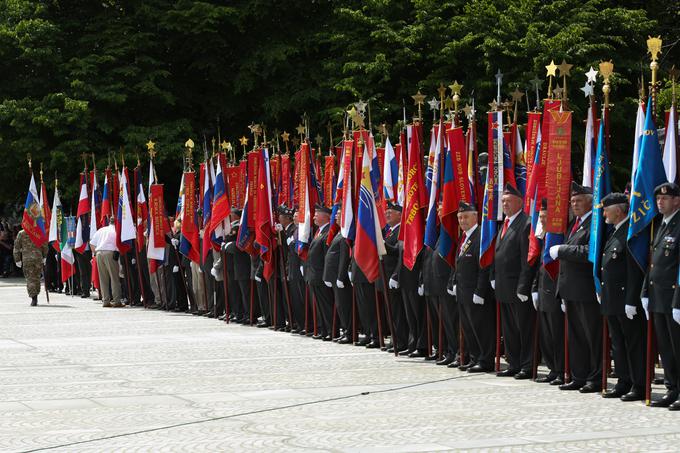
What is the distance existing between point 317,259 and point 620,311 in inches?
Result: 275

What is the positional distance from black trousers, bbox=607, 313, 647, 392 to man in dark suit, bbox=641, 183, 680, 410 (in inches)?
18.4

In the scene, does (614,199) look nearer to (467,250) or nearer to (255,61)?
(467,250)

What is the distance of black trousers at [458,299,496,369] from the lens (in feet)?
42.9

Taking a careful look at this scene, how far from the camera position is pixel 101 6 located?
39.9 metres

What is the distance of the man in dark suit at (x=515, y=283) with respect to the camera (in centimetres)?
1248

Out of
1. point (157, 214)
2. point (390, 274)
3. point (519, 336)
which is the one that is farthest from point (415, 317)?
point (157, 214)

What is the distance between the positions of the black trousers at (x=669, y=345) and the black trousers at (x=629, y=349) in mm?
466

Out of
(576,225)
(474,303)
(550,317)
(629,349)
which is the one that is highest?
(576,225)

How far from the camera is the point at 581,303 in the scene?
11.5 metres

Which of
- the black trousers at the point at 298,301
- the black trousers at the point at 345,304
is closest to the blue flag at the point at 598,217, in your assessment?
the black trousers at the point at 345,304

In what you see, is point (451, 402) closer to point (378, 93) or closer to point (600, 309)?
point (600, 309)

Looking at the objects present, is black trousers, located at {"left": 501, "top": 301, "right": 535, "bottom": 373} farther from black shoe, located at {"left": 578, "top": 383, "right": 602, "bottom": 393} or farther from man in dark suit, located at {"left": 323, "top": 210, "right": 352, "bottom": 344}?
man in dark suit, located at {"left": 323, "top": 210, "right": 352, "bottom": 344}

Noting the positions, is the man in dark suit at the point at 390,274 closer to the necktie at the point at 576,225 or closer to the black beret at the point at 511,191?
the black beret at the point at 511,191

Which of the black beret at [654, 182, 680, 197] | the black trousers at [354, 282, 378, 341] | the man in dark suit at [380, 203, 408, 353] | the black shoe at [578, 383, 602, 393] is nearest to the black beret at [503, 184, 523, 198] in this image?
the black shoe at [578, 383, 602, 393]
